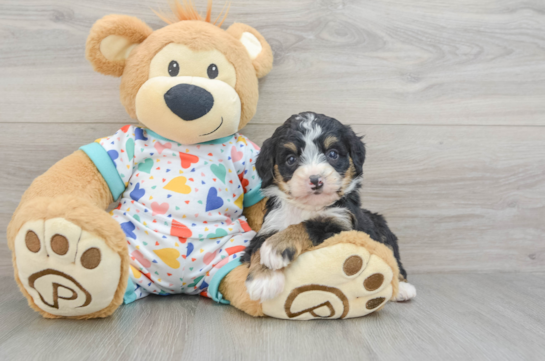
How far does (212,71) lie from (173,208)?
0.55 meters

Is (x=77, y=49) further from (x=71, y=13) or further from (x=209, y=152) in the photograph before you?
(x=209, y=152)

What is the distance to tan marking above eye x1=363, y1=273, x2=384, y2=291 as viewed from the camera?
1395 mm

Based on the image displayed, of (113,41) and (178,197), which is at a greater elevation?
(113,41)

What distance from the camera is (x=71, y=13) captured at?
6.48 ft

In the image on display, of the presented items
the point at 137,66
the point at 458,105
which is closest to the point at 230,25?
the point at 137,66

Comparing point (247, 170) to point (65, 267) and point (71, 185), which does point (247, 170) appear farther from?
point (65, 267)

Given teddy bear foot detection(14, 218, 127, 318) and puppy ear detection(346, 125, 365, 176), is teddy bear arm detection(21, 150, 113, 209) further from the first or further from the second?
puppy ear detection(346, 125, 365, 176)

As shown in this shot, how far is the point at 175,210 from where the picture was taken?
5.44ft

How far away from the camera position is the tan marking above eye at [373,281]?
139 centimetres

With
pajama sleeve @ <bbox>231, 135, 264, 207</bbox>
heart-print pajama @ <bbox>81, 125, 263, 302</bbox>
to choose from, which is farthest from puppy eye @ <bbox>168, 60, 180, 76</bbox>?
pajama sleeve @ <bbox>231, 135, 264, 207</bbox>

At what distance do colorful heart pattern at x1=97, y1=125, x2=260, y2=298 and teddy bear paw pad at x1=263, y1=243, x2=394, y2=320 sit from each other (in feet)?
1.09

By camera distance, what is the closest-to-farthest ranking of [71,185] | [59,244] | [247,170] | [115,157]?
[59,244]
[71,185]
[115,157]
[247,170]

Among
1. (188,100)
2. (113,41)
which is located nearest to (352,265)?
(188,100)

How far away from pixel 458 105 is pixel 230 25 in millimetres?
1196
